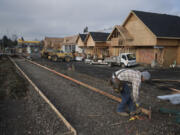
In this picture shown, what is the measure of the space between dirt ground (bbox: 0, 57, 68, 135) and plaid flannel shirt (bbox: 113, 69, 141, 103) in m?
2.19

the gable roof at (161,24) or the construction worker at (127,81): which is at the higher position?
the gable roof at (161,24)

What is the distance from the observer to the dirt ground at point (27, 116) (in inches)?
175

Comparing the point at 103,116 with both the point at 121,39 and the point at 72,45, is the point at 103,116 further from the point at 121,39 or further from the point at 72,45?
the point at 72,45

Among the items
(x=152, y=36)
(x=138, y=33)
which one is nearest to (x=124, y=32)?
(x=138, y=33)

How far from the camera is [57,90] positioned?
8641 millimetres

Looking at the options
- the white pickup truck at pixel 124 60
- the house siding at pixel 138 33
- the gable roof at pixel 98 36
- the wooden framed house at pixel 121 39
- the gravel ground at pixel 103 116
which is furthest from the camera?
the gable roof at pixel 98 36

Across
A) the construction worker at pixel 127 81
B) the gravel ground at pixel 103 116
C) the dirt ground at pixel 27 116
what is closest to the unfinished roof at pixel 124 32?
the gravel ground at pixel 103 116

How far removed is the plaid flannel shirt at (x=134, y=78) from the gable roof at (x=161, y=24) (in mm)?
17004

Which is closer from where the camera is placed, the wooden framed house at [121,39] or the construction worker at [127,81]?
the construction worker at [127,81]

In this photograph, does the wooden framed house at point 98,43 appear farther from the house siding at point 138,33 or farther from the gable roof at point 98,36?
the house siding at point 138,33

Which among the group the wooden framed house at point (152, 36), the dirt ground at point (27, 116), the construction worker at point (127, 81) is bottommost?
the dirt ground at point (27, 116)

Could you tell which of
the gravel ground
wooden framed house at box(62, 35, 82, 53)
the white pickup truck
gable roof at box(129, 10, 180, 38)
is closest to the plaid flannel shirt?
the gravel ground

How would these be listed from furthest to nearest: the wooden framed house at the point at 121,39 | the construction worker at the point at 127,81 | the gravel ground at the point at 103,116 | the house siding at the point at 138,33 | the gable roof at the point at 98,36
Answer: the gable roof at the point at 98,36 < the wooden framed house at the point at 121,39 < the house siding at the point at 138,33 < the gravel ground at the point at 103,116 < the construction worker at the point at 127,81

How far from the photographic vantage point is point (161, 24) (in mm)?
22062
